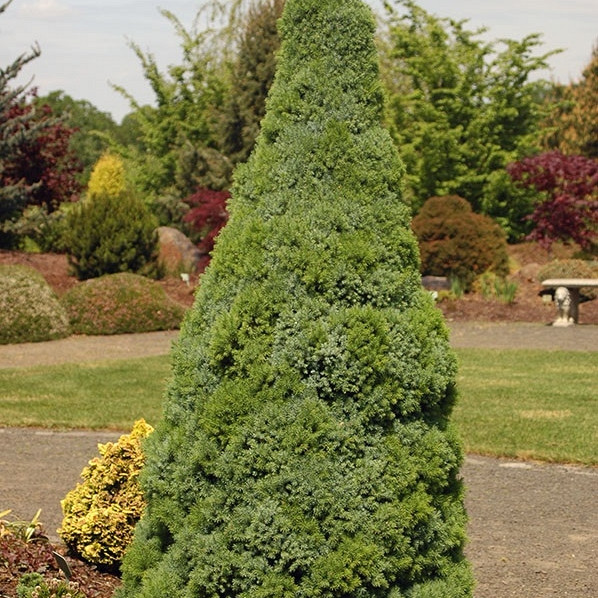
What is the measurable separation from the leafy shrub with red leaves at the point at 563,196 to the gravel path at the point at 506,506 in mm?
18454

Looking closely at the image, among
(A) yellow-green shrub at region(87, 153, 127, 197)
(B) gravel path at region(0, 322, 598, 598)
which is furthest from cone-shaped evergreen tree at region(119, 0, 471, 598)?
(A) yellow-green shrub at region(87, 153, 127, 197)

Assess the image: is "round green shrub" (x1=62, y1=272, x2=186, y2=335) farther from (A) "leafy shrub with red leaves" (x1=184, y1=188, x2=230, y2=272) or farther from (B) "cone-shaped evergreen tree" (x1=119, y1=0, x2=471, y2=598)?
(B) "cone-shaped evergreen tree" (x1=119, y1=0, x2=471, y2=598)

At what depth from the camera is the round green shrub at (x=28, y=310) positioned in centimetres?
1611

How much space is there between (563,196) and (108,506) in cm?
2198

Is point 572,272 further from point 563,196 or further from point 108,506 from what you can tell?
point 108,506

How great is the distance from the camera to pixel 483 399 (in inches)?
424

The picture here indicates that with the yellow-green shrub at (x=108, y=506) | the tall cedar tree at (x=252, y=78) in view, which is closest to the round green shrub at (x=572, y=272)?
the tall cedar tree at (x=252, y=78)

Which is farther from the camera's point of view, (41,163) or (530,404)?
(41,163)

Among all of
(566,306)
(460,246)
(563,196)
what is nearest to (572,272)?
(460,246)

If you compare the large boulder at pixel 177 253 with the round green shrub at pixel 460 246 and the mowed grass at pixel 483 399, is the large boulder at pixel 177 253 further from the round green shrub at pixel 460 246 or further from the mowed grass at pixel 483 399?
the mowed grass at pixel 483 399

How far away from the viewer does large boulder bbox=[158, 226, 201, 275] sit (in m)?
23.9

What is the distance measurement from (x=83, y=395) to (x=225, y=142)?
18451 millimetres

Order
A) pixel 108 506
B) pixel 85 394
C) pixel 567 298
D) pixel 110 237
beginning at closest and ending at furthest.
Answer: pixel 108 506, pixel 85 394, pixel 567 298, pixel 110 237

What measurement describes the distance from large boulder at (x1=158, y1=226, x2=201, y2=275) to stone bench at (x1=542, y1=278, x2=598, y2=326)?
8.97 m
